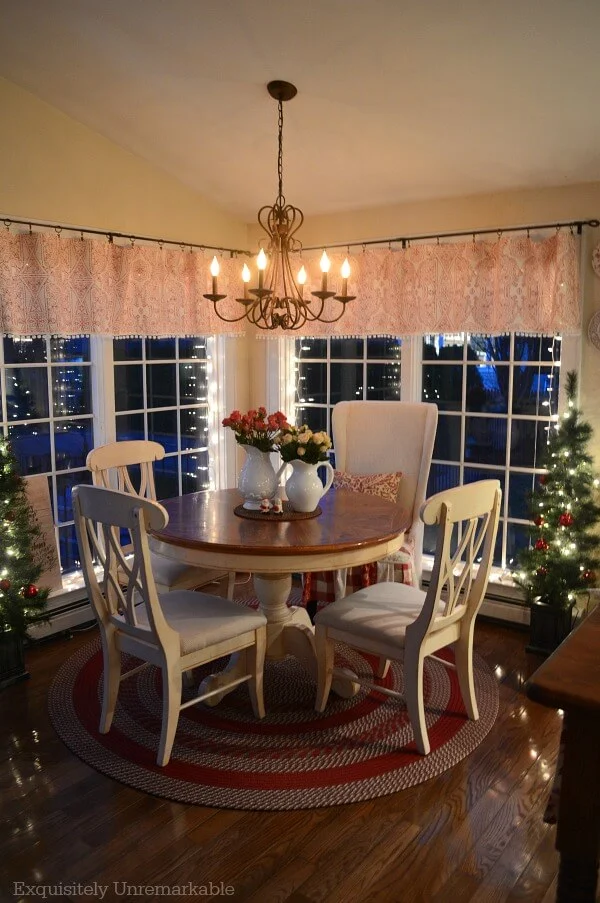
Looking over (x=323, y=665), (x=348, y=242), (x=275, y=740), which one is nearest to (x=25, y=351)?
(x=348, y=242)

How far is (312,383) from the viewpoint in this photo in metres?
5.00

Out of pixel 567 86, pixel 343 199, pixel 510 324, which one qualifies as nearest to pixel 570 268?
pixel 510 324

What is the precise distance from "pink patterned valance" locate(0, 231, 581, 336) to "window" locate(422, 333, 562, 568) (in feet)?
0.83

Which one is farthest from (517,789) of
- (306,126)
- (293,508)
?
(306,126)

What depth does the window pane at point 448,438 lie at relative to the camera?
4320 millimetres

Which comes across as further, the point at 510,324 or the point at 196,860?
the point at 510,324

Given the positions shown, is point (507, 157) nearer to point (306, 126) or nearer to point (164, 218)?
point (306, 126)

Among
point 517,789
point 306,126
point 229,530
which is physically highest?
point 306,126

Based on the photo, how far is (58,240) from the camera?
3.65m

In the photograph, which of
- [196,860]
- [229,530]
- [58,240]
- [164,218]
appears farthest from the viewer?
[164,218]

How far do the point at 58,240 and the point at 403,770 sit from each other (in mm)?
2923

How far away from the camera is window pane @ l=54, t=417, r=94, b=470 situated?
13.0 feet

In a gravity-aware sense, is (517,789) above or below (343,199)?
below

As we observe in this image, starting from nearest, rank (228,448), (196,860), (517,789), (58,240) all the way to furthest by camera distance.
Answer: (196,860) < (517,789) < (58,240) < (228,448)
